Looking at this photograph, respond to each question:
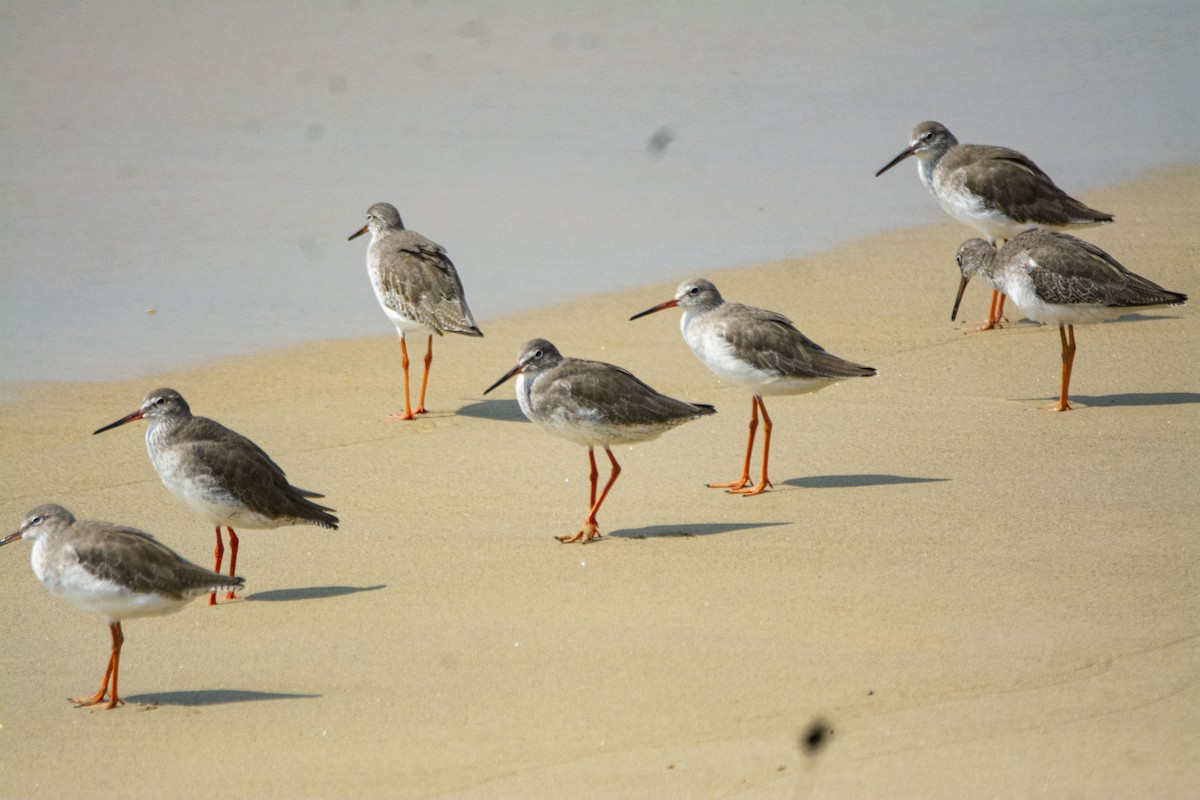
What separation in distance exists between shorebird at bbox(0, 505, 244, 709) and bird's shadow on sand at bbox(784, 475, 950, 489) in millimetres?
3603

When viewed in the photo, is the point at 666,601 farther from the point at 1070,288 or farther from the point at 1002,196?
the point at 1002,196

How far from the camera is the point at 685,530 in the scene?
7906mm

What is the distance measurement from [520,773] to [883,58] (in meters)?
18.2

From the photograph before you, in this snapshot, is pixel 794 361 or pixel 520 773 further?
pixel 794 361

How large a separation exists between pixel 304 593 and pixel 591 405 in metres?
1.84

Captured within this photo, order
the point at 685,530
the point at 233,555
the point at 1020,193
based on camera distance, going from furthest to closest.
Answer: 1. the point at 1020,193
2. the point at 685,530
3. the point at 233,555

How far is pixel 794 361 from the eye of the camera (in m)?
8.63

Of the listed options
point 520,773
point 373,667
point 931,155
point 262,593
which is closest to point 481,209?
point 931,155

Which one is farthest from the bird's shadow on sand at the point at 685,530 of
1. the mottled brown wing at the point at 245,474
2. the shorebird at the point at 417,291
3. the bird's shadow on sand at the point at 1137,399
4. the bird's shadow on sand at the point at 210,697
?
the bird's shadow on sand at the point at 1137,399

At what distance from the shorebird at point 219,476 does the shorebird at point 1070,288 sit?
5.11m

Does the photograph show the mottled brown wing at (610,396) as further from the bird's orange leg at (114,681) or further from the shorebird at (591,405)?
the bird's orange leg at (114,681)

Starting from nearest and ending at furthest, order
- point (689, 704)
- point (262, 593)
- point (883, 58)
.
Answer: point (689, 704) → point (262, 593) → point (883, 58)

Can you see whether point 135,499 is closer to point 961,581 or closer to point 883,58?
point 961,581

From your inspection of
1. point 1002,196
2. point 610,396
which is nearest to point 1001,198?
point 1002,196
